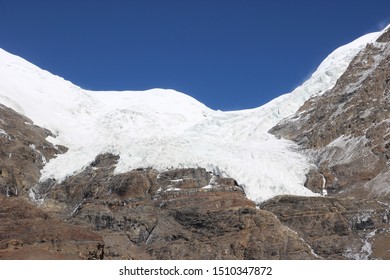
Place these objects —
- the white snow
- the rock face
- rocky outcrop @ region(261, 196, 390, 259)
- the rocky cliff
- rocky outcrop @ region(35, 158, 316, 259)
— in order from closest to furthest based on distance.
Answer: rocky outcrop @ region(35, 158, 316, 259) < the rocky cliff < rocky outcrop @ region(261, 196, 390, 259) < the rock face < the white snow

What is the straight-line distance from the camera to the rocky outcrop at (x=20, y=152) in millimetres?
134250

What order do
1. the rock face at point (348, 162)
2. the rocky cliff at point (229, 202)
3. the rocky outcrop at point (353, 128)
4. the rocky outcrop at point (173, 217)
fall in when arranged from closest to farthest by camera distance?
the rocky outcrop at point (173, 217) → the rocky cliff at point (229, 202) → the rock face at point (348, 162) → the rocky outcrop at point (353, 128)

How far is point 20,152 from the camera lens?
144750mm

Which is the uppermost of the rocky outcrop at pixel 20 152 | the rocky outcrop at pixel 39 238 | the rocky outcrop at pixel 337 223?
the rocky outcrop at pixel 20 152

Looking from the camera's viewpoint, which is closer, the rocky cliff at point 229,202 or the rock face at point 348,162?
the rocky cliff at point 229,202

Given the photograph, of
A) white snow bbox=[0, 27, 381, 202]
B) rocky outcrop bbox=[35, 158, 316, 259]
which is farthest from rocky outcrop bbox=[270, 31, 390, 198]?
rocky outcrop bbox=[35, 158, 316, 259]

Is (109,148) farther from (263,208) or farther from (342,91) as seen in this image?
(342,91)

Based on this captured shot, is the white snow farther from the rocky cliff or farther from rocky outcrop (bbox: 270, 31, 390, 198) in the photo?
rocky outcrop (bbox: 270, 31, 390, 198)

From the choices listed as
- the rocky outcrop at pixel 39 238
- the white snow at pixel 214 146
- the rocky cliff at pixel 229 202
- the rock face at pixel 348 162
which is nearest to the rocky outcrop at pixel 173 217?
the rocky cliff at pixel 229 202

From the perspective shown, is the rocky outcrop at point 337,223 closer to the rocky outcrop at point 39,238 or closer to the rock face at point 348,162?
the rock face at point 348,162

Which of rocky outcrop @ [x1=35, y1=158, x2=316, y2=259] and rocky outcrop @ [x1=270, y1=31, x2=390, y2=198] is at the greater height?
rocky outcrop @ [x1=270, y1=31, x2=390, y2=198]

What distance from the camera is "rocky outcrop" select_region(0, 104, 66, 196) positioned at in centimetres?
13425

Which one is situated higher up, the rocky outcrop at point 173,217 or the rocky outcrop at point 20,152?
the rocky outcrop at point 20,152

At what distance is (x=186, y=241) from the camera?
10875 centimetres
